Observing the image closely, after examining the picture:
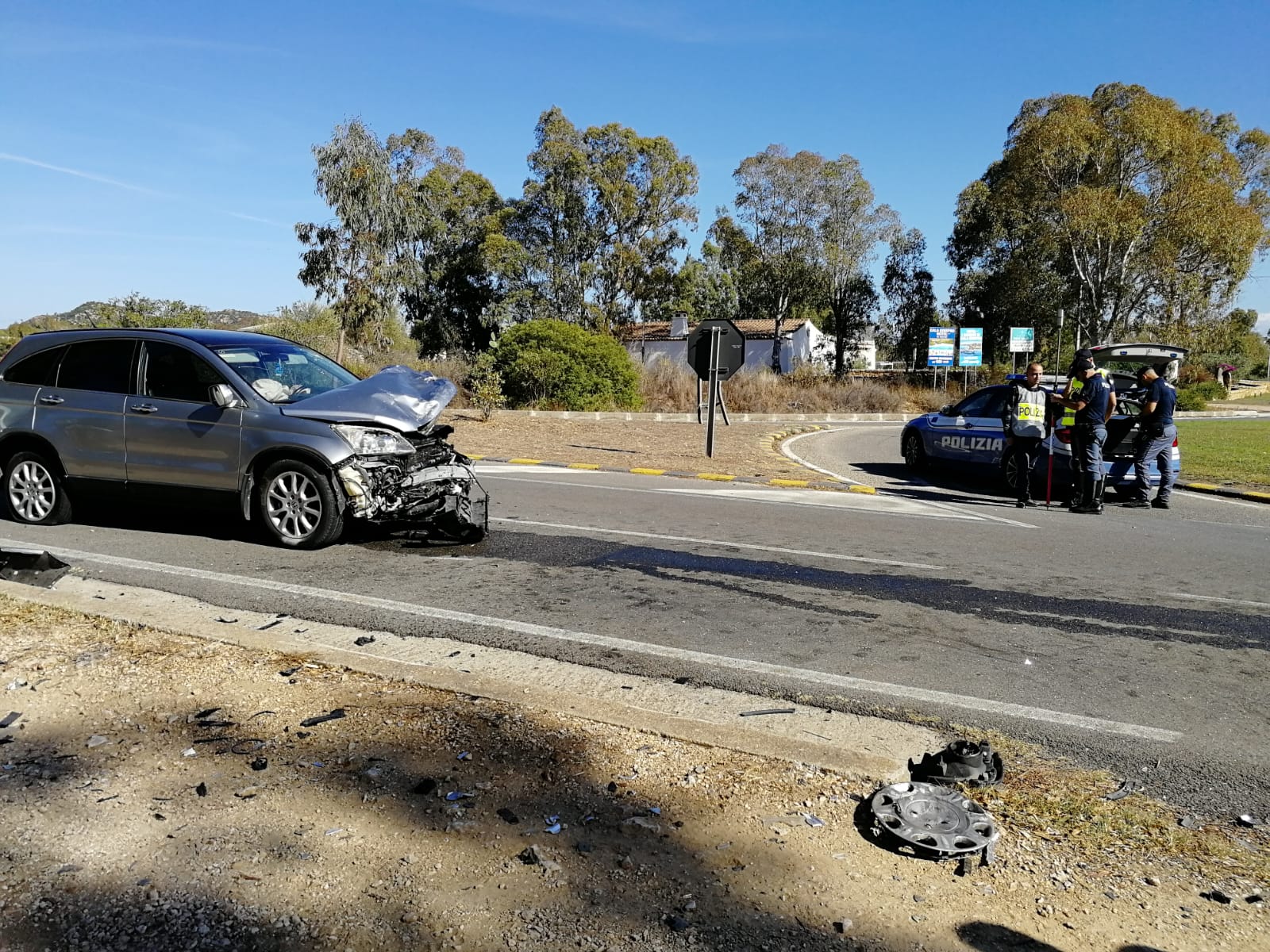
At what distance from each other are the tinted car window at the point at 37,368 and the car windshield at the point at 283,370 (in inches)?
67.9

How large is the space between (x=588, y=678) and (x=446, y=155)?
4957cm

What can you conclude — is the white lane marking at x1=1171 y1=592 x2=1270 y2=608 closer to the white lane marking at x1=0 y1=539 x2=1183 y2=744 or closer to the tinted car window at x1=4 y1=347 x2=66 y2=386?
the white lane marking at x1=0 y1=539 x2=1183 y2=744

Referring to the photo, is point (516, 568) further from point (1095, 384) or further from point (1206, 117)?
point (1206, 117)

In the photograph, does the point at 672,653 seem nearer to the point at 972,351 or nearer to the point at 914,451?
the point at 914,451

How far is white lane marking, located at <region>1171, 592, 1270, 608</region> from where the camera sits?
21.1ft

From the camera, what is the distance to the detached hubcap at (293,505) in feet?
23.8

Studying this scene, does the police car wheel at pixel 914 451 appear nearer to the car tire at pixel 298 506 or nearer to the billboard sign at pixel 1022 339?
the car tire at pixel 298 506

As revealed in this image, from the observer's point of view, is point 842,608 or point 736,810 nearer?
point 736,810

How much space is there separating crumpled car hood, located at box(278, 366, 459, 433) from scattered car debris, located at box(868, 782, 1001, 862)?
5.08 m

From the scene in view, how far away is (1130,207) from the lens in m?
40.6

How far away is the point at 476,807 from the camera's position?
3.00 meters

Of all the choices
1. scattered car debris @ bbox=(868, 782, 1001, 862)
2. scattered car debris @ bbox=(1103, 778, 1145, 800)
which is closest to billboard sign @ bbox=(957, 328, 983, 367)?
scattered car debris @ bbox=(1103, 778, 1145, 800)

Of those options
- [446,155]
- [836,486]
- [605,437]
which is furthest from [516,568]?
[446,155]

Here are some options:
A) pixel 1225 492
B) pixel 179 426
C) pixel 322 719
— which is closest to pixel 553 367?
pixel 1225 492
